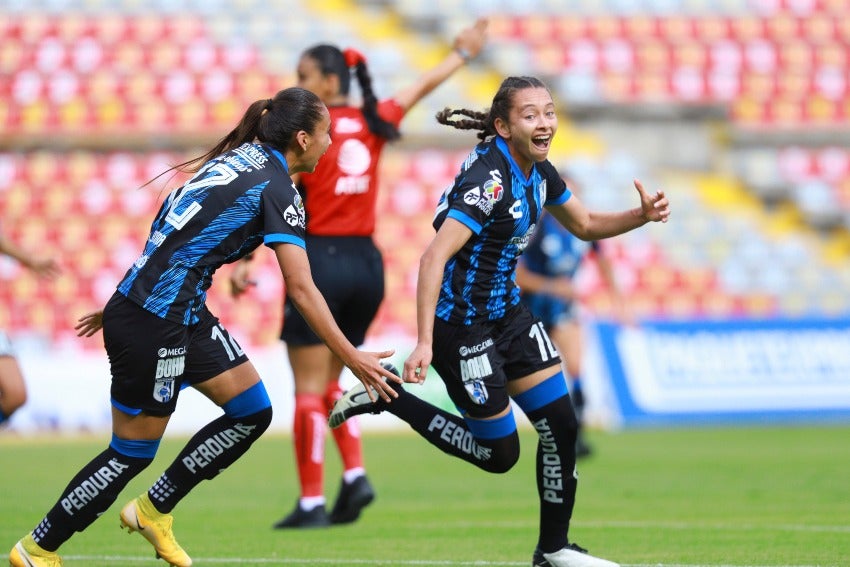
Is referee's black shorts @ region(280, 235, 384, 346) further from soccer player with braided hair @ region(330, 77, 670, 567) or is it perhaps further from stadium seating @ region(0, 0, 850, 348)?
stadium seating @ region(0, 0, 850, 348)

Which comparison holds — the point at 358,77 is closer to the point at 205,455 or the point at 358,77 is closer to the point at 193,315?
the point at 193,315

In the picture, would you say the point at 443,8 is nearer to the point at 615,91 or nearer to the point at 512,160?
the point at 615,91

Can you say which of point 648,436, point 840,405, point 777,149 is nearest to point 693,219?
point 777,149

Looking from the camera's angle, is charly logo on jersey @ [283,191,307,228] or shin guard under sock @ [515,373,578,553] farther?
shin guard under sock @ [515,373,578,553]

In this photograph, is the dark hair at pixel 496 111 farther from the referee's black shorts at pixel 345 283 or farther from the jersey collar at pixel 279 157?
the referee's black shorts at pixel 345 283

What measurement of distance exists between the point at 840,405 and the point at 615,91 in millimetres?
8075

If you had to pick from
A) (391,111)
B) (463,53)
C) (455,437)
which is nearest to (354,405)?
(455,437)

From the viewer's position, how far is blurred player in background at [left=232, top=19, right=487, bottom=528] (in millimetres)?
7848

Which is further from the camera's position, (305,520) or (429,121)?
(429,121)

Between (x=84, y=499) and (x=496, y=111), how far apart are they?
2453 mm

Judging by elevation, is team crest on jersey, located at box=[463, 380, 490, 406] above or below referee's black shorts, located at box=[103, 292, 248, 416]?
below

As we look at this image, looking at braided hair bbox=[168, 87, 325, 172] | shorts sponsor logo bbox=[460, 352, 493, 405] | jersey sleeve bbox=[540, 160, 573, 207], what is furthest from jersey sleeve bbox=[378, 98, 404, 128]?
shorts sponsor logo bbox=[460, 352, 493, 405]

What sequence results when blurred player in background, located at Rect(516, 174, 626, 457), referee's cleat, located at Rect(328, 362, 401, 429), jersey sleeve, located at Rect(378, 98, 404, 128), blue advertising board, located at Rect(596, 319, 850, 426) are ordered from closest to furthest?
1. referee's cleat, located at Rect(328, 362, 401, 429)
2. jersey sleeve, located at Rect(378, 98, 404, 128)
3. blurred player in background, located at Rect(516, 174, 626, 457)
4. blue advertising board, located at Rect(596, 319, 850, 426)

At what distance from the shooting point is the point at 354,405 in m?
6.49
